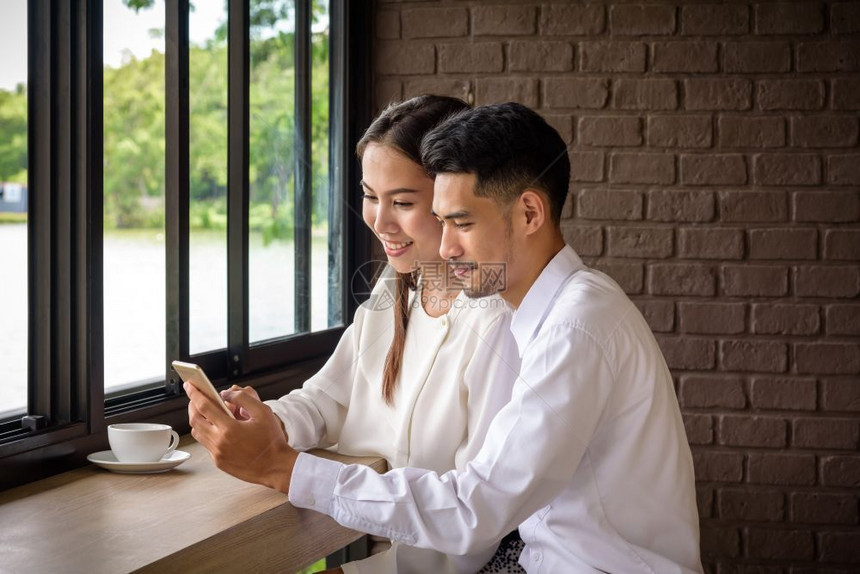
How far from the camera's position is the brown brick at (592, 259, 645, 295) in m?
2.39

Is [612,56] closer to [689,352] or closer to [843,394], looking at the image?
[689,352]

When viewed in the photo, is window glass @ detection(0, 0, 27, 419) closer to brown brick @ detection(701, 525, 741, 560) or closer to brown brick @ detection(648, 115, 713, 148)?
brown brick @ detection(648, 115, 713, 148)

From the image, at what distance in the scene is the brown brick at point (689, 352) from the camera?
238 cm

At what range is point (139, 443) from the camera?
1.49 metres

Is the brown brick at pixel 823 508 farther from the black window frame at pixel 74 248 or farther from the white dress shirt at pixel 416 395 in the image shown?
the black window frame at pixel 74 248

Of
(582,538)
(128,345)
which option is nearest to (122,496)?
(128,345)

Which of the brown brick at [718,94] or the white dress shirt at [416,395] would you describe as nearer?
the white dress shirt at [416,395]

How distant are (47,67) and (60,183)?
0.19m

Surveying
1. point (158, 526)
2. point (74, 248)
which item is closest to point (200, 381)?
point (158, 526)

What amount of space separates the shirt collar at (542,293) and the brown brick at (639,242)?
3.37 ft

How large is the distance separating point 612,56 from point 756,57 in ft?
1.20

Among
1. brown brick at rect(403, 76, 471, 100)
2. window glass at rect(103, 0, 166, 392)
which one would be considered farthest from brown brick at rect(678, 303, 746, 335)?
window glass at rect(103, 0, 166, 392)

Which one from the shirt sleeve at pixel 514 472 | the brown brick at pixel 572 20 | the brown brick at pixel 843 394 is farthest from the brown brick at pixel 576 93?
the shirt sleeve at pixel 514 472

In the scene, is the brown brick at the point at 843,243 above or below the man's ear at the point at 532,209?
below
